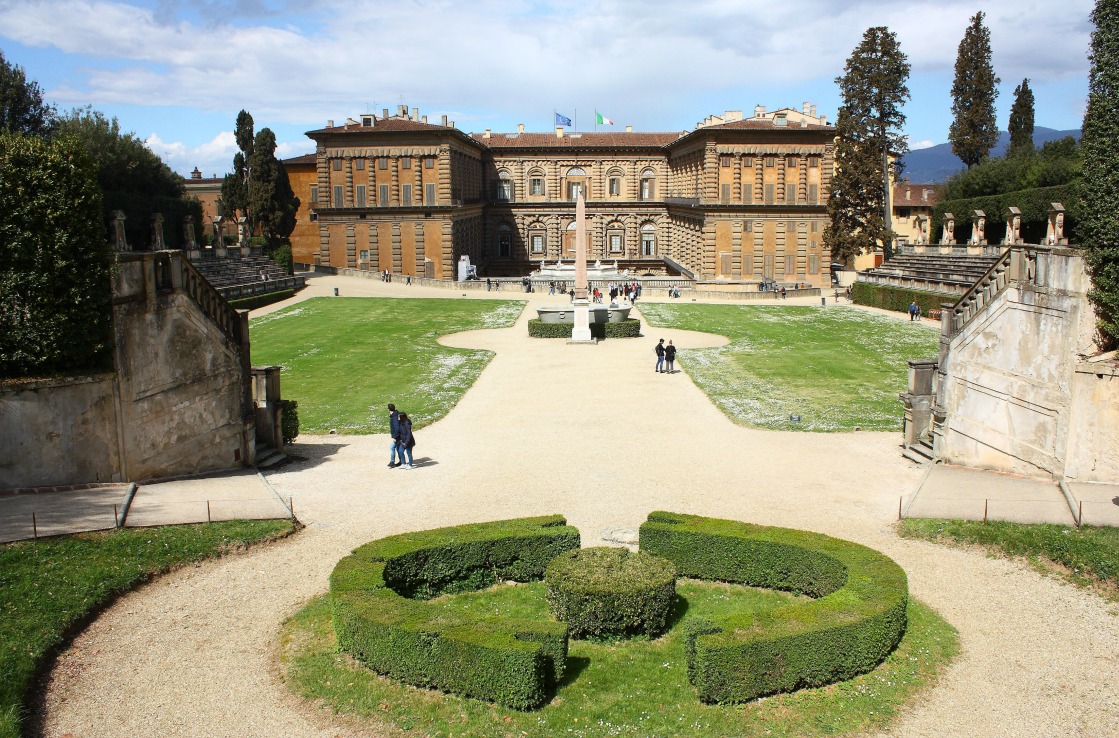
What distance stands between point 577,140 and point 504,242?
14.0 meters

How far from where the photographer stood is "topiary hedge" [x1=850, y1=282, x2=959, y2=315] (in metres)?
54.7

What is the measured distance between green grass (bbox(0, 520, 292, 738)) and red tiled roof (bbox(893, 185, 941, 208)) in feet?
293

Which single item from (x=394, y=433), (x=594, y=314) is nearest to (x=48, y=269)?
(x=394, y=433)

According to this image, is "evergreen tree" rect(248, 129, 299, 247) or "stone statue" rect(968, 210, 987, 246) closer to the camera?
"stone statue" rect(968, 210, 987, 246)

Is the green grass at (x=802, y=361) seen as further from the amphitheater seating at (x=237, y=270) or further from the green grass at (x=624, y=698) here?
the amphitheater seating at (x=237, y=270)

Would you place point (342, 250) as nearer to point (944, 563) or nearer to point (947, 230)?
point (947, 230)

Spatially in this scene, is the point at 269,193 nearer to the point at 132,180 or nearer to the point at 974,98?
the point at 132,180

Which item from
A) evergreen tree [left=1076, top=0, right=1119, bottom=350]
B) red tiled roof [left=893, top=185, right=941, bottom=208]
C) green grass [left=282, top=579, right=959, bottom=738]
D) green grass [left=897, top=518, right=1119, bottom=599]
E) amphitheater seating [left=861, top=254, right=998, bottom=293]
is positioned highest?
red tiled roof [left=893, top=185, right=941, bottom=208]

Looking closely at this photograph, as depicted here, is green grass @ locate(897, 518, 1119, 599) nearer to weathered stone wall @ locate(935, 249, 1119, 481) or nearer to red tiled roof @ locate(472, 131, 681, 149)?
weathered stone wall @ locate(935, 249, 1119, 481)

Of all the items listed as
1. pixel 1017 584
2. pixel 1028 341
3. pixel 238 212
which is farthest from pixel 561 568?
pixel 238 212

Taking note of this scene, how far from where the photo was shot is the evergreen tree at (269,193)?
249 ft

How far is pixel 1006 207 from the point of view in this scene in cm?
6619

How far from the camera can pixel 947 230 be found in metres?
65.9

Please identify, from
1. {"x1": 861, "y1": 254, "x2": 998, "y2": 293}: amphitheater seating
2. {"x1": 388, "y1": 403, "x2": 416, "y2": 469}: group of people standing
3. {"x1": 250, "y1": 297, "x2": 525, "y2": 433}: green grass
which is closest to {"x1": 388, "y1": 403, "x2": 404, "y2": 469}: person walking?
{"x1": 388, "y1": 403, "x2": 416, "y2": 469}: group of people standing
